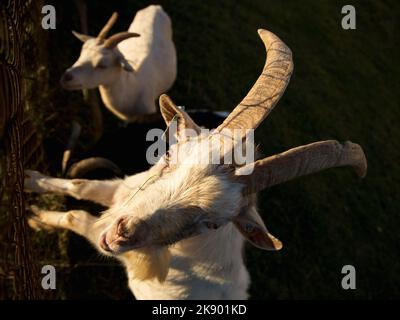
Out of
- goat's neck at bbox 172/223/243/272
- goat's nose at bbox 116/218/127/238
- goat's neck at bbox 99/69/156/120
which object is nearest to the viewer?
goat's nose at bbox 116/218/127/238

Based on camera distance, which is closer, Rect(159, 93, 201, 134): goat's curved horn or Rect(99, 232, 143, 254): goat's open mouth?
Rect(99, 232, 143, 254): goat's open mouth

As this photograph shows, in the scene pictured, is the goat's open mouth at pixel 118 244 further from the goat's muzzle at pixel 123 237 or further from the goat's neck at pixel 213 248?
the goat's neck at pixel 213 248

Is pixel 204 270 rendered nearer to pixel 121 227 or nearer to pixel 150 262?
pixel 150 262

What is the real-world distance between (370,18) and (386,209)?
4.61m

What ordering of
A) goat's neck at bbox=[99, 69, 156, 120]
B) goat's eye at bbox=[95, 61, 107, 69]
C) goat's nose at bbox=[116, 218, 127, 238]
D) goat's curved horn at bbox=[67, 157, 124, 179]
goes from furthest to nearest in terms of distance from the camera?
goat's neck at bbox=[99, 69, 156, 120] < goat's eye at bbox=[95, 61, 107, 69] < goat's curved horn at bbox=[67, 157, 124, 179] < goat's nose at bbox=[116, 218, 127, 238]

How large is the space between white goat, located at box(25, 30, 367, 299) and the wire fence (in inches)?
22.5

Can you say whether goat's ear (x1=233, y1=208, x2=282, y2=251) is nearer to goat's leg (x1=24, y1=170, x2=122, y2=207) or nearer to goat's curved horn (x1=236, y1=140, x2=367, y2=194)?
goat's curved horn (x1=236, y1=140, x2=367, y2=194)

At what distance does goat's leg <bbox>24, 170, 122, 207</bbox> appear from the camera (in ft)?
12.4

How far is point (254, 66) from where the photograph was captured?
24.5ft

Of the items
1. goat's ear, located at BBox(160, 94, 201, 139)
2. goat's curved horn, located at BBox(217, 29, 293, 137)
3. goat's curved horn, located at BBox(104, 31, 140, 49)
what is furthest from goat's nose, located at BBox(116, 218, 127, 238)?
goat's curved horn, located at BBox(104, 31, 140, 49)

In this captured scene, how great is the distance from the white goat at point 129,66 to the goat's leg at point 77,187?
93 centimetres

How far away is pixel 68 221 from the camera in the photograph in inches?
157

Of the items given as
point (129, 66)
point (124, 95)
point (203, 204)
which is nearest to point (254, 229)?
point (203, 204)

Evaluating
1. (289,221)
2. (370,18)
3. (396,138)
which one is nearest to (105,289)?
(289,221)
